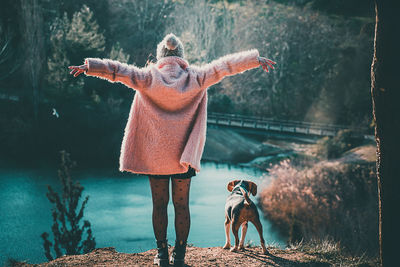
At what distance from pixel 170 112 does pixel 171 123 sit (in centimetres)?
7

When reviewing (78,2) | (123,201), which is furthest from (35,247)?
(78,2)

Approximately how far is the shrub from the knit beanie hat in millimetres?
5900

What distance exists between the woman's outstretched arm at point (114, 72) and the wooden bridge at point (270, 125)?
1230 cm

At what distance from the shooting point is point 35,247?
5176 mm

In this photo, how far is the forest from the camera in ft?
26.6

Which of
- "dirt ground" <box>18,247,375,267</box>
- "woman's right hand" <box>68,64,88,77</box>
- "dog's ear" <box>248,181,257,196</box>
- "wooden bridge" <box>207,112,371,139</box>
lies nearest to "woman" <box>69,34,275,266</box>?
"woman's right hand" <box>68,64,88,77</box>

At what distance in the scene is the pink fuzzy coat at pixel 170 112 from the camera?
7.33ft

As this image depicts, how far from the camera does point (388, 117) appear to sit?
1.95m

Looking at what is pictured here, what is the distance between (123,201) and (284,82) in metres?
10.7

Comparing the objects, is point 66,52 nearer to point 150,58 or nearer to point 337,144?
point 150,58

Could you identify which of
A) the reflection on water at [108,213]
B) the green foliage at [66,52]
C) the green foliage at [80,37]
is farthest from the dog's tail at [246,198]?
the green foliage at [80,37]

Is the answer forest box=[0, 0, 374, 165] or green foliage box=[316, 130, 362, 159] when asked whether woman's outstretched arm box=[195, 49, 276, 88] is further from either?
green foliage box=[316, 130, 362, 159]

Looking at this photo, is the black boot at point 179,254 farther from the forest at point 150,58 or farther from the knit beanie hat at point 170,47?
the forest at point 150,58

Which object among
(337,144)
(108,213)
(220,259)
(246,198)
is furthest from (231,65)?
(337,144)
